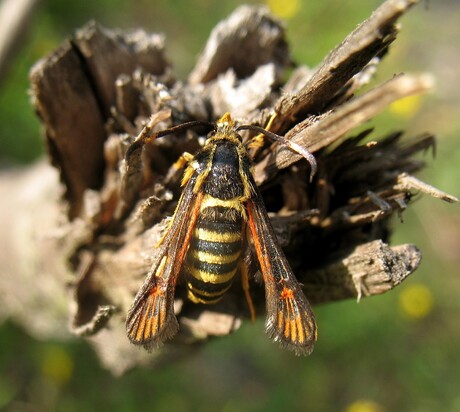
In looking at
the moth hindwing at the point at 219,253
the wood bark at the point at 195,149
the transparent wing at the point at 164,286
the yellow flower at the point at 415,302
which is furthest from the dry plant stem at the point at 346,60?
the yellow flower at the point at 415,302

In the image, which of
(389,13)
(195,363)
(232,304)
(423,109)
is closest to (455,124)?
(423,109)

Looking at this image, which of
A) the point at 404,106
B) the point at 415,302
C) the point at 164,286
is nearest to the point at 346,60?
the point at 164,286

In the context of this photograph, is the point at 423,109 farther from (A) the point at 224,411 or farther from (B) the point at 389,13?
(B) the point at 389,13

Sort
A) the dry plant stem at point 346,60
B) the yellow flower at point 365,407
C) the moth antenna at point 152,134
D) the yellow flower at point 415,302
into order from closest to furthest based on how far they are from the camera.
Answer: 1. the dry plant stem at point 346,60
2. the moth antenna at point 152,134
3. the yellow flower at point 365,407
4. the yellow flower at point 415,302

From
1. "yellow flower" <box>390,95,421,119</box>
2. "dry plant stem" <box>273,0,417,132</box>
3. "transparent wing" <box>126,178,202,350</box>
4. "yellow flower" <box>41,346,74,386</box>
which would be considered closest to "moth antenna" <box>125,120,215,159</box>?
"transparent wing" <box>126,178,202,350</box>

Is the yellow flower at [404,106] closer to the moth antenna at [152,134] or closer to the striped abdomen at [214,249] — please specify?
the moth antenna at [152,134]
